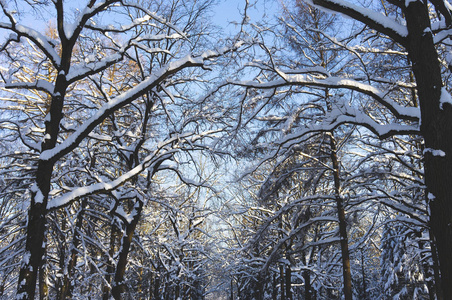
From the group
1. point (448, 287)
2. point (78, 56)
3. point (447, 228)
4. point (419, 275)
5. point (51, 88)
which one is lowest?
point (419, 275)

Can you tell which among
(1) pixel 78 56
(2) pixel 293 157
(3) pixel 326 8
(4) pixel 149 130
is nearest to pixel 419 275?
(2) pixel 293 157

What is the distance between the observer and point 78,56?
840cm

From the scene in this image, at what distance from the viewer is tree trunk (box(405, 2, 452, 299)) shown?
3402 mm

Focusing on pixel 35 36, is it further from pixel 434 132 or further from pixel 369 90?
pixel 434 132

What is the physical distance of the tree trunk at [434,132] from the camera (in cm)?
340

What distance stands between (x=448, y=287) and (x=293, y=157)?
6.05m

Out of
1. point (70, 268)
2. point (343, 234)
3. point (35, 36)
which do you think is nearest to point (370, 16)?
point (35, 36)

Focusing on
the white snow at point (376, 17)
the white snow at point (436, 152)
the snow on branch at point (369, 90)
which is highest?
the white snow at point (376, 17)

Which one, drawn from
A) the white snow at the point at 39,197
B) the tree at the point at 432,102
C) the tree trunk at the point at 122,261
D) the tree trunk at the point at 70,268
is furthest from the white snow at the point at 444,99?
the tree trunk at the point at 70,268

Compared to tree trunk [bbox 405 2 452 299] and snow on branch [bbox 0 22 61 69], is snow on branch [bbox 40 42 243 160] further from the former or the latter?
tree trunk [bbox 405 2 452 299]

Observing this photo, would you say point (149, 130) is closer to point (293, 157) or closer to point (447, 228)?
point (293, 157)

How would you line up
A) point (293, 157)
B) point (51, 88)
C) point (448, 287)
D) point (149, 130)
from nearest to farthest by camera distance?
1. point (448, 287)
2. point (51, 88)
3. point (293, 157)
4. point (149, 130)

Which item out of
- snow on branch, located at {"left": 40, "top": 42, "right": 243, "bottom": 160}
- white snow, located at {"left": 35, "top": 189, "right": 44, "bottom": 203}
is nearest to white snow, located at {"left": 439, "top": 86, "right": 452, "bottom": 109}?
snow on branch, located at {"left": 40, "top": 42, "right": 243, "bottom": 160}

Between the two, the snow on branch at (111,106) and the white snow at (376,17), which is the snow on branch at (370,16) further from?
the snow on branch at (111,106)
